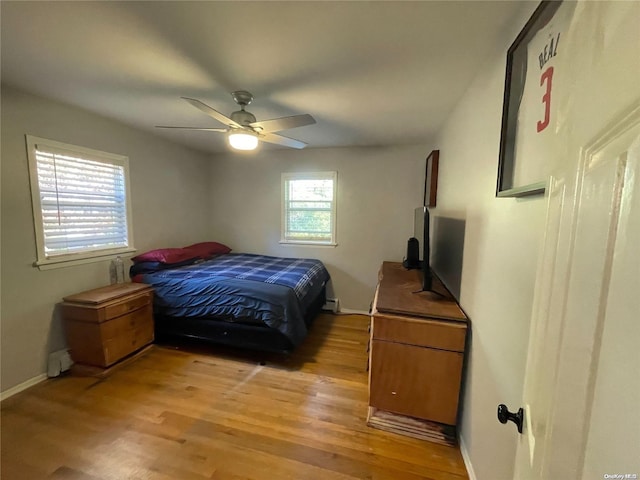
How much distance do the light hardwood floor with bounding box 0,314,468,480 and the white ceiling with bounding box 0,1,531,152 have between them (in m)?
2.36

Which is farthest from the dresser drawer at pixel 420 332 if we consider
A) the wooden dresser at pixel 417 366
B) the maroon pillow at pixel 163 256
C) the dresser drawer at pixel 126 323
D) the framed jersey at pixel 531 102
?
the maroon pillow at pixel 163 256

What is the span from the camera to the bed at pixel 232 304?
2543 mm

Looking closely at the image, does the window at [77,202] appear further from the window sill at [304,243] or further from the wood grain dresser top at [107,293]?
the window sill at [304,243]

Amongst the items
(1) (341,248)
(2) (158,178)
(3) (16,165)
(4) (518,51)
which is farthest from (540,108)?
(2) (158,178)

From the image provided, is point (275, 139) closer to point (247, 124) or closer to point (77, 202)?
point (247, 124)

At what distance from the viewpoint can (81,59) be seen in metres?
1.66

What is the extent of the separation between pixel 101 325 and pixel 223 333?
1007 mm

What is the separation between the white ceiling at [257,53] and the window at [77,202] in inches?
20.2

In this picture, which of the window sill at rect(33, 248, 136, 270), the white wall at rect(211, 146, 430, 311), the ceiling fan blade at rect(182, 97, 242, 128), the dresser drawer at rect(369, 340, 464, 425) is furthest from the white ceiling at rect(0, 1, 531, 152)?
the dresser drawer at rect(369, 340, 464, 425)

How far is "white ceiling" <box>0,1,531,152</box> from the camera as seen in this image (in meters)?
1.25

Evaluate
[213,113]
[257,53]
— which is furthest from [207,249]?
[257,53]

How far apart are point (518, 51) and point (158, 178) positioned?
3681 millimetres

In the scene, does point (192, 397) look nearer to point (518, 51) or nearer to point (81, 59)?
point (81, 59)

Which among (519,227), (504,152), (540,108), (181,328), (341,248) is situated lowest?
(181,328)
